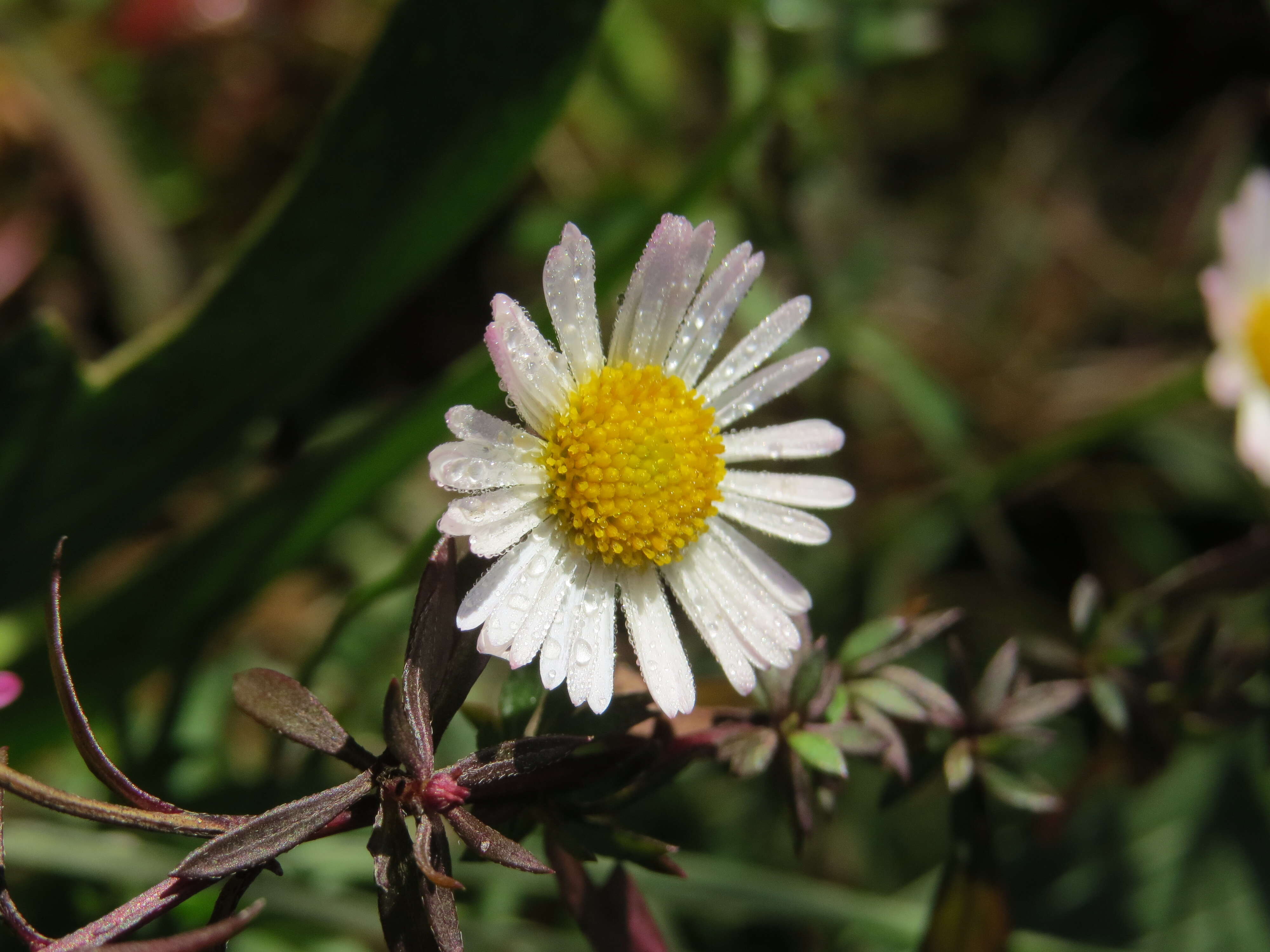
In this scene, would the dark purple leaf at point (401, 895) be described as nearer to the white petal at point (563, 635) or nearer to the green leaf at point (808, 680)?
the white petal at point (563, 635)

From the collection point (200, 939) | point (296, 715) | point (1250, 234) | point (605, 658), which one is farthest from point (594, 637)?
point (1250, 234)

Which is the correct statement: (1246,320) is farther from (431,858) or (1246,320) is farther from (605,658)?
(431,858)

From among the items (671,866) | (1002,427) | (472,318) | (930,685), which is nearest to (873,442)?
(1002,427)

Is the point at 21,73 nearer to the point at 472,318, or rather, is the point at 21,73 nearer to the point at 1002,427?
the point at 472,318

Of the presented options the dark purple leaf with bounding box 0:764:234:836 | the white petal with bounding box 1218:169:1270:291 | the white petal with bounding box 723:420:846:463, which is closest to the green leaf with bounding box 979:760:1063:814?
the white petal with bounding box 723:420:846:463

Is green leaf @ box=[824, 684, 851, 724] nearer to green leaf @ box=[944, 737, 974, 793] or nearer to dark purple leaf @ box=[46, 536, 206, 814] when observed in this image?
green leaf @ box=[944, 737, 974, 793]
